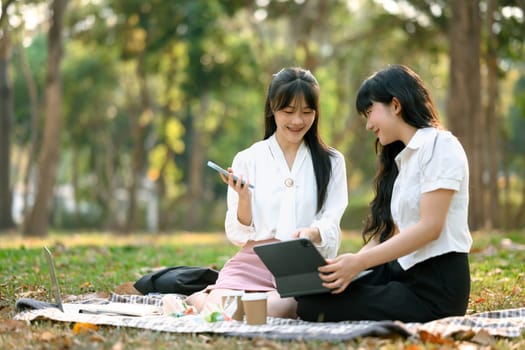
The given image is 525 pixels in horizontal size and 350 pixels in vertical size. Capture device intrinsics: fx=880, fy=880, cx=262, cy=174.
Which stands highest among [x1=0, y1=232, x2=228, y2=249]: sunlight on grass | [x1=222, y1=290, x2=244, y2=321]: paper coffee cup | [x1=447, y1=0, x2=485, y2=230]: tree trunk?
[x1=447, y1=0, x2=485, y2=230]: tree trunk

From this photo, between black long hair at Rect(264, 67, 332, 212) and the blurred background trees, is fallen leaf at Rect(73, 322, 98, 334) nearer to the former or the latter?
black long hair at Rect(264, 67, 332, 212)

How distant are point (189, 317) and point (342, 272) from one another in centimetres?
95

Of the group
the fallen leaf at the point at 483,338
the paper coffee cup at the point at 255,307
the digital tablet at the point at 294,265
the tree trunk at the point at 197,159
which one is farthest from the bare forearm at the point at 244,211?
the tree trunk at the point at 197,159

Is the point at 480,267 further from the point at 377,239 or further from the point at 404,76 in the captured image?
the point at 404,76

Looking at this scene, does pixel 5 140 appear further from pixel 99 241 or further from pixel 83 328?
pixel 83 328

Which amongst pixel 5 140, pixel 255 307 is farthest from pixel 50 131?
pixel 255 307

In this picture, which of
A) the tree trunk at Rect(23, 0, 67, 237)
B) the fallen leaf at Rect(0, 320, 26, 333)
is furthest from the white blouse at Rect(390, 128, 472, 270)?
the tree trunk at Rect(23, 0, 67, 237)

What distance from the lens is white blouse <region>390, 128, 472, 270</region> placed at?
4371 mm

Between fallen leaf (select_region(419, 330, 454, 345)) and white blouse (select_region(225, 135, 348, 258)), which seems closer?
fallen leaf (select_region(419, 330, 454, 345))

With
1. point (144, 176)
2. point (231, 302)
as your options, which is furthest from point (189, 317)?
point (144, 176)

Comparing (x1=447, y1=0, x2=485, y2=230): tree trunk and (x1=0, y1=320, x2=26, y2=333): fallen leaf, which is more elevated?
(x1=447, y1=0, x2=485, y2=230): tree trunk

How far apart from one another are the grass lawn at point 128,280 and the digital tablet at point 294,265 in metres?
0.44

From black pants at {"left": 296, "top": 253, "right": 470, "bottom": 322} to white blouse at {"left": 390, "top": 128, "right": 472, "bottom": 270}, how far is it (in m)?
0.07

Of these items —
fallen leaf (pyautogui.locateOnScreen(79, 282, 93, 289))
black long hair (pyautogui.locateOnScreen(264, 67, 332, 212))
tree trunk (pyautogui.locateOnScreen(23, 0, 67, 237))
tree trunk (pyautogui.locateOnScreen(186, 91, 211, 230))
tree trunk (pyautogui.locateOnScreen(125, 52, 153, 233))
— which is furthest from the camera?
tree trunk (pyautogui.locateOnScreen(186, 91, 211, 230))
